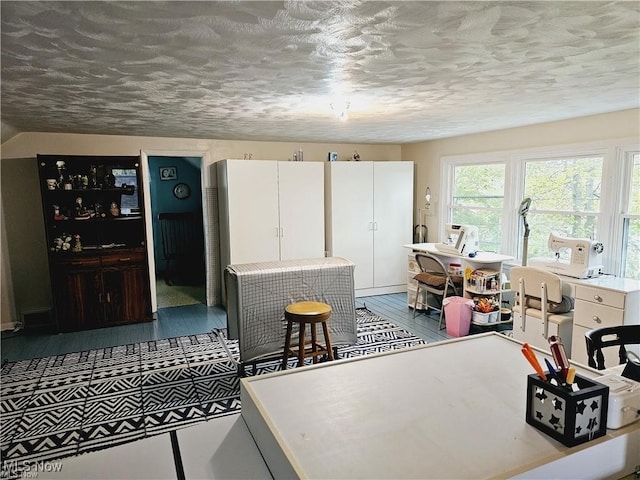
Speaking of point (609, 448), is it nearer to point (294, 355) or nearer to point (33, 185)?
point (294, 355)

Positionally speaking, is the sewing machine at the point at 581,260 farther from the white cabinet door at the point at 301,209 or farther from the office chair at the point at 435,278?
the white cabinet door at the point at 301,209

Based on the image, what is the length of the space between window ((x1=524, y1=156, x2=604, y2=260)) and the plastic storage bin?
A: 1.02 meters

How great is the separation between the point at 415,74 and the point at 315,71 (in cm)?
60

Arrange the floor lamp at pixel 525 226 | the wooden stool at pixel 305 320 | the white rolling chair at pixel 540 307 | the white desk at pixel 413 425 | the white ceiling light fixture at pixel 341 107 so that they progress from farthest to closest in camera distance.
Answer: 1. the floor lamp at pixel 525 226
2. the white rolling chair at pixel 540 307
3. the white ceiling light fixture at pixel 341 107
4. the wooden stool at pixel 305 320
5. the white desk at pixel 413 425

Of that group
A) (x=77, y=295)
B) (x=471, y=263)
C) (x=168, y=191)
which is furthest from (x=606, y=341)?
(x=168, y=191)

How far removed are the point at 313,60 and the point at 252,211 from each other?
3284mm

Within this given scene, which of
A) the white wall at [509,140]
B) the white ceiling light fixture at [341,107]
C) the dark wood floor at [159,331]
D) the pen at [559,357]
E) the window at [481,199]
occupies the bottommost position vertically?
the dark wood floor at [159,331]

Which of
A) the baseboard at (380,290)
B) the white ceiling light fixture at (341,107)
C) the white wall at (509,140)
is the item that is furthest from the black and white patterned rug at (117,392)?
the white wall at (509,140)

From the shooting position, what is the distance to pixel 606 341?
2088 millimetres

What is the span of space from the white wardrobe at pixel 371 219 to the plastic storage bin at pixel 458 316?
1714 millimetres

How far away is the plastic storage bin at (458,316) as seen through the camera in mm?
4238

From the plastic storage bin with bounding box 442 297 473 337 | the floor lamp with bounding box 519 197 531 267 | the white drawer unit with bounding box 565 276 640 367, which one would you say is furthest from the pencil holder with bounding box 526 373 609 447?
the floor lamp with bounding box 519 197 531 267

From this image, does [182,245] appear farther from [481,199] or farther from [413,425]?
[413,425]

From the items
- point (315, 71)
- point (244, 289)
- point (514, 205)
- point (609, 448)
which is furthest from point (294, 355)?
point (514, 205)
